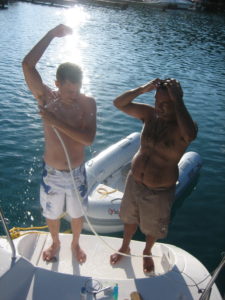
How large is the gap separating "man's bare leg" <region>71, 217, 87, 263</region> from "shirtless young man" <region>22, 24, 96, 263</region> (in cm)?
1

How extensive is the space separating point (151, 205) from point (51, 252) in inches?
44.8

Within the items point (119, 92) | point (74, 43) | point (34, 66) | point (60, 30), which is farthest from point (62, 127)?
point (74, 43)

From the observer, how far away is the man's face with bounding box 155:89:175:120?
294 cm

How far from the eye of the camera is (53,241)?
3.37 meters

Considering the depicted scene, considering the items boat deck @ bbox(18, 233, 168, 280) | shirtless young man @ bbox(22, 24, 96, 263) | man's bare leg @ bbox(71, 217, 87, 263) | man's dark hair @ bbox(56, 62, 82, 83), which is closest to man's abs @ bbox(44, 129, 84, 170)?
shirtless young man @ bbox(22, 24, 96, 263)

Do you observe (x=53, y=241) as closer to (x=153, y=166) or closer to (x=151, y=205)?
(x=151, y=205)

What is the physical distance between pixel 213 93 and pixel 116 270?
10.6m

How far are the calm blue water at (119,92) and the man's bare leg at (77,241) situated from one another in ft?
6.49

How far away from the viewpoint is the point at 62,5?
40.1m

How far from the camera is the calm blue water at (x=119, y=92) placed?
5640 millimetres

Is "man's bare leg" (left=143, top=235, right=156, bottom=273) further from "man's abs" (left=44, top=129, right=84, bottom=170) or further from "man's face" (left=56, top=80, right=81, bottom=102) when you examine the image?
"man's face" (left=56, top=80, right=81, bottom=102)

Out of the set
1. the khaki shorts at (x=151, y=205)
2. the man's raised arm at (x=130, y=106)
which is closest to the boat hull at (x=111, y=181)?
the khaki shorts at (x=151, y=205)

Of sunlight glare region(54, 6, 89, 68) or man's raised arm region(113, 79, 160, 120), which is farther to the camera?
sunlight glare region(54, 6, 89, 68)

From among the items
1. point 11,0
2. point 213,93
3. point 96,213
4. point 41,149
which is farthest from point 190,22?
point 96,213
